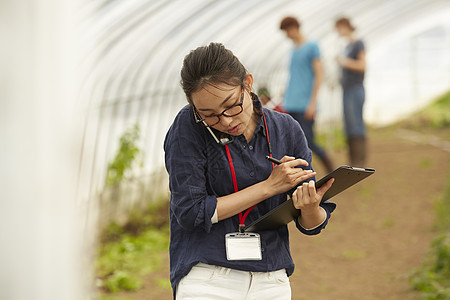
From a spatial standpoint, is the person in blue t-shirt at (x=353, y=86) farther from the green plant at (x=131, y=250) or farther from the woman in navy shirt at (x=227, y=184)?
the woman in navy shirt at (x=227, y=184)

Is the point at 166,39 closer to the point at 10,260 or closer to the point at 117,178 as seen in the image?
the point at 117,178

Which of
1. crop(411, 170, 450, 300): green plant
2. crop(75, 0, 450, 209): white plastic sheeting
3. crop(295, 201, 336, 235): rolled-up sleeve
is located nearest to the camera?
crop(295, 201, 336, 235): rolled-up sleeve

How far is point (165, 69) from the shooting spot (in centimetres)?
802

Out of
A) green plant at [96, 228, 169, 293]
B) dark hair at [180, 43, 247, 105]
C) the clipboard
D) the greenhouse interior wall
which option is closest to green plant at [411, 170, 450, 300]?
green plant at [96, 228, 169, 293]

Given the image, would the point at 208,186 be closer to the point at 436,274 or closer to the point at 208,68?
the point at 208,68

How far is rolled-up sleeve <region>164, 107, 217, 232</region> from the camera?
1.99 m

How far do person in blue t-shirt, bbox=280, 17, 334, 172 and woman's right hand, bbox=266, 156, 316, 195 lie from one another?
4.34 metres

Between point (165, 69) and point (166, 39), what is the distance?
846 millimetres

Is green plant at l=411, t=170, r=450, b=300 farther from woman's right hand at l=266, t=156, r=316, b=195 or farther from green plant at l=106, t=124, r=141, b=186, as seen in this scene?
green plant at l=106, t=124, r=141, b=186

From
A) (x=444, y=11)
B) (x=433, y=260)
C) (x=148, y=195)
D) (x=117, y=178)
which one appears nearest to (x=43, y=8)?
(x=433, y=260)

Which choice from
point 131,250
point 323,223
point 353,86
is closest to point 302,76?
point 353,86

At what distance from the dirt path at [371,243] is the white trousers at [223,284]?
2828mm

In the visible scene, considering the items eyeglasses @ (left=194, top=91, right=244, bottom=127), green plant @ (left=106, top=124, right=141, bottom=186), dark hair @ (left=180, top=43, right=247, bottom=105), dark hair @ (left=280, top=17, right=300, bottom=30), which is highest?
dark hair @ (left=280, top=17, right=300, bottom=30)

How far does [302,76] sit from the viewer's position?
639 cm
